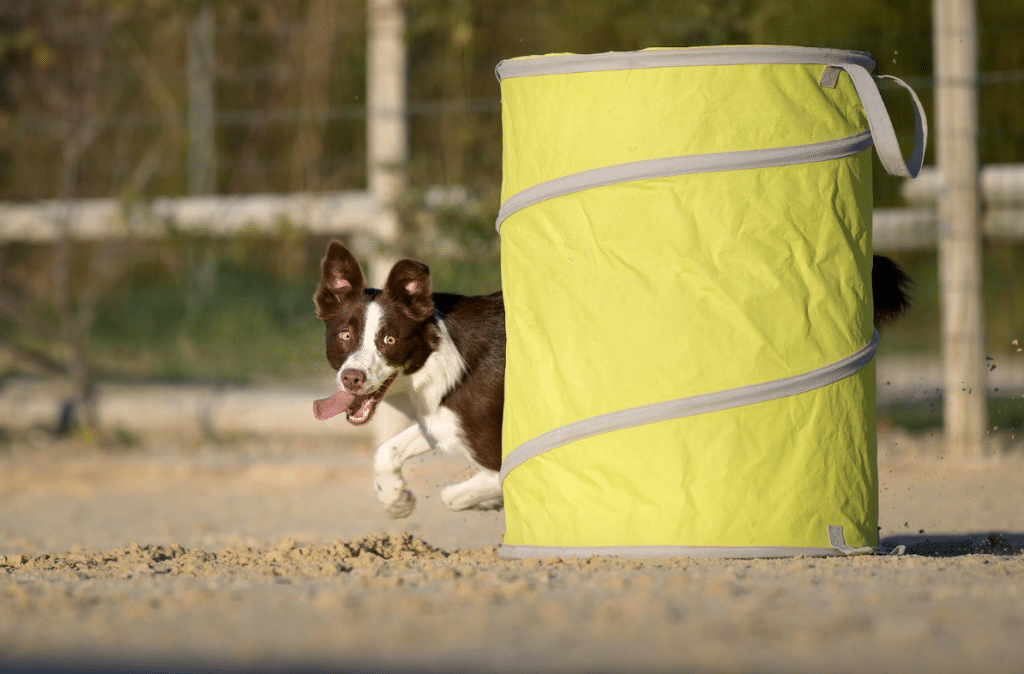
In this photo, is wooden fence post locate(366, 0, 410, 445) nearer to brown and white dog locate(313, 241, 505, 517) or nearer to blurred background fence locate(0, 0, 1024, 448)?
blurred background fence locate(0, 0, 1024, 448)

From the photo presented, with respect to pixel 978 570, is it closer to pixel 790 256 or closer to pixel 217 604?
pixel 790 256

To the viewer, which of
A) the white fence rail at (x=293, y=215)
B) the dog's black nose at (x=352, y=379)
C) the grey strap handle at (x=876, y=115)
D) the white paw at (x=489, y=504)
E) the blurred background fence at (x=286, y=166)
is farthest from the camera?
the blurred background fence at (x=286, y=166)

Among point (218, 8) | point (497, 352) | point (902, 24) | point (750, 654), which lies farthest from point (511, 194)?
point (218, 8)

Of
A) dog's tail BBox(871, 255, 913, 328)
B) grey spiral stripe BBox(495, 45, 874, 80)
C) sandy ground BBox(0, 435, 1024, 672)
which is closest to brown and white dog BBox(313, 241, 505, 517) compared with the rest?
sandy ground BBox(0, 435, 1024, 672)

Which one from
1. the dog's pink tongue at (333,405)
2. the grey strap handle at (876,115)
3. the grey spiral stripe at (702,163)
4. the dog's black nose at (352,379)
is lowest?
the dog's pink tongue at (333,405)

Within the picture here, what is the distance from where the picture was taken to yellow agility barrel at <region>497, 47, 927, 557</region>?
143 inches

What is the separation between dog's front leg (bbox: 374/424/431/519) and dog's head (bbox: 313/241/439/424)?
0.61 feet

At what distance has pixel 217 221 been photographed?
872 cm

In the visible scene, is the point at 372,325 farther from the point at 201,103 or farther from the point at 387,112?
the point at 201,103

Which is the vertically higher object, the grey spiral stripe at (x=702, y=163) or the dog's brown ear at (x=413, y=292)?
the grey spiral stripe at (x=702, y=163)

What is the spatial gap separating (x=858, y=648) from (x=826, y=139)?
5.87ft

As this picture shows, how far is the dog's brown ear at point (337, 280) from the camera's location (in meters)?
4.55

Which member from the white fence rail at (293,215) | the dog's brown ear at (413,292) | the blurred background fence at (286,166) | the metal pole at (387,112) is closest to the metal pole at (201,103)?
the blurred background fence at (286,166)

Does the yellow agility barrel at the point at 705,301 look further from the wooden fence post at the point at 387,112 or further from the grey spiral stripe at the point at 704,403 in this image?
the wooden fence post at the point at 387,112
